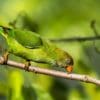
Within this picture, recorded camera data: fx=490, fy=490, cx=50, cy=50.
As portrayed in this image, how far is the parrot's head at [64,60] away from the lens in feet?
2.49

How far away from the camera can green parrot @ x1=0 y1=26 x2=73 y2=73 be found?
75cm

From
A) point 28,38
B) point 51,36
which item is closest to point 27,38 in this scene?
point 28,38

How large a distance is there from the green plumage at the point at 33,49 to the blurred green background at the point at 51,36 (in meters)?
0.08

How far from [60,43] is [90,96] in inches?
5.6

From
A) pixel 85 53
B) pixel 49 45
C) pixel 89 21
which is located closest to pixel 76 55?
pixel 85 53

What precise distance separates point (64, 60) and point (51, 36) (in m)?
0.22

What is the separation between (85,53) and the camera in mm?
1029

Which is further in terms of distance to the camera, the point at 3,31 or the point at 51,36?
the point at 51,36

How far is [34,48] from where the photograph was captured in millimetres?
788

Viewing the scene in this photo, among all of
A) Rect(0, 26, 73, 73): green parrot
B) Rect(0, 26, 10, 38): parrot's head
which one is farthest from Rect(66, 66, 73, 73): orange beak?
Rect(0, 26, 10, 38): parrot's head

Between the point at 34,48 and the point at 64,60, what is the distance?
6cm

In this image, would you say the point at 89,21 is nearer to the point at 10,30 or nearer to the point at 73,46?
the point at 73,46

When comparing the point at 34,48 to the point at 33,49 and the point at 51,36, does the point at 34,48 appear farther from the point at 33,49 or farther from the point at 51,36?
the point at 51,36

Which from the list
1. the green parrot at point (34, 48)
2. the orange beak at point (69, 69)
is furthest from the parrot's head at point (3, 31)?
the orange beak at point (69, 69)
